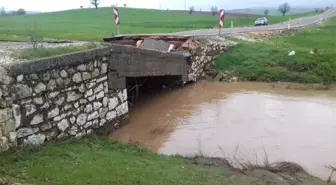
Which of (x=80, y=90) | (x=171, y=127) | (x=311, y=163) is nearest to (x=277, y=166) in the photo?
(x=311, y=163)

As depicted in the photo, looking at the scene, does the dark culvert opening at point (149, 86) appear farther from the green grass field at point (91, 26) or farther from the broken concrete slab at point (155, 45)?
the green grass field at point (91, 26)

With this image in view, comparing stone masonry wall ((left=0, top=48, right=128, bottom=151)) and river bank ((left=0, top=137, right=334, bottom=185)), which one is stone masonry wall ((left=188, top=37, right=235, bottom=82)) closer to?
stone masonry wall ((left=0, top=48, right=128, bottom=151))

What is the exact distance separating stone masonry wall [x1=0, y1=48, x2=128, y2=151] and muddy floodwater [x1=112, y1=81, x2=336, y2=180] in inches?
38.1

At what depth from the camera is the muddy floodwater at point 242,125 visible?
8.16m

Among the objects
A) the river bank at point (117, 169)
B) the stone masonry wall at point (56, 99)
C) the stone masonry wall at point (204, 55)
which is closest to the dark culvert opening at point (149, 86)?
the stone masonry wall at point (204, 55)

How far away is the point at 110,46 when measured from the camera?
8883 millimetres

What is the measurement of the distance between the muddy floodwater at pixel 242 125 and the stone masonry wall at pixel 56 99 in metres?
0.97

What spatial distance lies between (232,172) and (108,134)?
3.27 m

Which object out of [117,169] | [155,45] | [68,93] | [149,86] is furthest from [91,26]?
[117,169]

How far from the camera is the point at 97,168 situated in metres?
5.83

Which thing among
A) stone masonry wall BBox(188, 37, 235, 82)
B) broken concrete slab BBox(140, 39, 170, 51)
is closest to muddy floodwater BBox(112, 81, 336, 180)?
stone masonry wall BBox(188, 37, 235, 82)

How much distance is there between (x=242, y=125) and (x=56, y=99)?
4.88 meters

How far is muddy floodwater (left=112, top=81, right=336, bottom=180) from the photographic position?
8.16 metres

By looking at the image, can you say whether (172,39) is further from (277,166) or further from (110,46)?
(277,166)
